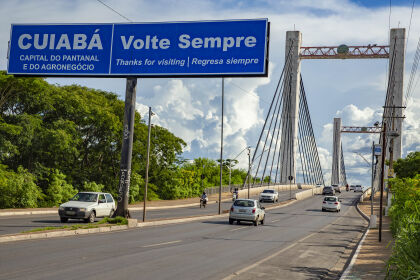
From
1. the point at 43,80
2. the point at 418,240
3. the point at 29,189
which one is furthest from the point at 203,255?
the point at 43,80

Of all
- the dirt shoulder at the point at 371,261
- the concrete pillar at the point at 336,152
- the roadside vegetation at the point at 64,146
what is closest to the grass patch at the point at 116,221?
the dirt shoulder at the point at 371,261

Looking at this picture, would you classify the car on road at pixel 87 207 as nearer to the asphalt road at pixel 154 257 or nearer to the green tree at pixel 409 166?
the asphalt road at pixel 154 257

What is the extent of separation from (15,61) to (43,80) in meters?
17.0

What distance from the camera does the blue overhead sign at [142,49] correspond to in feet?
76.1

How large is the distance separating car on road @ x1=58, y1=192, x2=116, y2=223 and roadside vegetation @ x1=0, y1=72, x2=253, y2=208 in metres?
11.1

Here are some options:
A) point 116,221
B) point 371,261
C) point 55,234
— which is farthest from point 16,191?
point 371,261

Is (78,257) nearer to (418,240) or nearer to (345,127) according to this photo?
(418,240)

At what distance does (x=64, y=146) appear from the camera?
42594 mm

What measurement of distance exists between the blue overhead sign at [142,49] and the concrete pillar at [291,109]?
6751 centimetres

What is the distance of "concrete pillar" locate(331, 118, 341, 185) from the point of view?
14562 cm

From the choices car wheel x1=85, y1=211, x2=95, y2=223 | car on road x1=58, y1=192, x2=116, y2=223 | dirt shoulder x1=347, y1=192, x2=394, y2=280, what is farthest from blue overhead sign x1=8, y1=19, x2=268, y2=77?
dirt shoulder x1=347, y1=192, x2=394, y2=280

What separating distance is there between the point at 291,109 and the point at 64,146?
55.6 metres

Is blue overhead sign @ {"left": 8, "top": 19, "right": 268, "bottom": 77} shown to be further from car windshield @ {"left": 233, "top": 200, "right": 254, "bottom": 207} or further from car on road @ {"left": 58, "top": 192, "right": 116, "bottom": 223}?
car windshield @ {"left": 233, "top": 200, "right": 254, "bottom": 207}

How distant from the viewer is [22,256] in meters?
12.3
